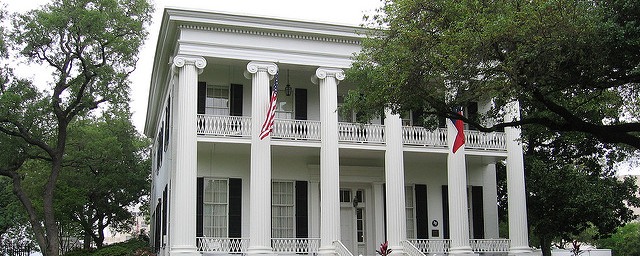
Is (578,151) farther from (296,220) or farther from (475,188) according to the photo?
(296,220)

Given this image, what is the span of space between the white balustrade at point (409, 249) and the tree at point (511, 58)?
5.94 m

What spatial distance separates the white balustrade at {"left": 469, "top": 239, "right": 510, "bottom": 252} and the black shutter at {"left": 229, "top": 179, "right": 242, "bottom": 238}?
25.8 ft

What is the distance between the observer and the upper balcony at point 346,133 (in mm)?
21734

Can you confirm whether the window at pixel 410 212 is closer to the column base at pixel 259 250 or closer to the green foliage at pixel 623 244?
the column base at pixel 259 250

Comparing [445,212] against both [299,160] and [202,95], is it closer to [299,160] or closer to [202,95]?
[299,160]

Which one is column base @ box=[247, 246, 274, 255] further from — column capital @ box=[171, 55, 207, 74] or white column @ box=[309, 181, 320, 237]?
column capital @ box=[171, 55, 207, 74]

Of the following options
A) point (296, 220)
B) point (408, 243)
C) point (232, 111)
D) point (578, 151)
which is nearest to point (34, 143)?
point (232, 111)

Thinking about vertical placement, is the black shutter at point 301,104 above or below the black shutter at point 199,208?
above

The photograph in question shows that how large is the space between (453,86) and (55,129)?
1881 cm

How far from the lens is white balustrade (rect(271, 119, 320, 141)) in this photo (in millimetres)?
22297

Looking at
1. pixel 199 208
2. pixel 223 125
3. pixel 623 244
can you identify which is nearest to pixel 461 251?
pixel 199 208

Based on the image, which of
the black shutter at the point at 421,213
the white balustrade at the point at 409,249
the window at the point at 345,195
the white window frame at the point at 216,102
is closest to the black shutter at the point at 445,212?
the black shutter at the point at 421,213

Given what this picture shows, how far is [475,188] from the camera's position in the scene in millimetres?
25734

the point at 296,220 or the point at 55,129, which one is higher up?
the point at 55,129
